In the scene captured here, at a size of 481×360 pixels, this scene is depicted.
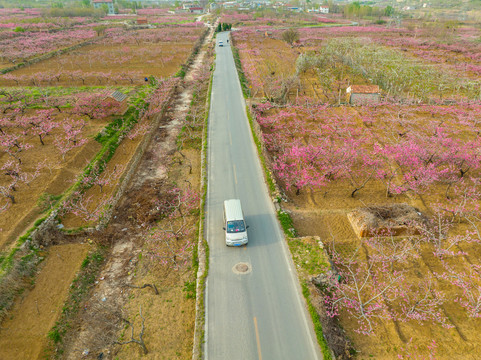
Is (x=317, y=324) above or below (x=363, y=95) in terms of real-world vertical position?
below

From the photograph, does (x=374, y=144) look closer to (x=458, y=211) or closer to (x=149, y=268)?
(x=458, y=211)

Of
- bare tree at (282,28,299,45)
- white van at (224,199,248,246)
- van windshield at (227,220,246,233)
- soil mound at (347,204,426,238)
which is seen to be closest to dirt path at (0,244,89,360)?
white van at (224,199,248,246)

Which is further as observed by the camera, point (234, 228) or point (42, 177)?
point (42, 177)

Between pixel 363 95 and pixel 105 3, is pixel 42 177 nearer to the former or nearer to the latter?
pixel 363 95

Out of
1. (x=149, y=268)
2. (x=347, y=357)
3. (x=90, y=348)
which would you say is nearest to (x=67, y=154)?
(x=149, y=268)

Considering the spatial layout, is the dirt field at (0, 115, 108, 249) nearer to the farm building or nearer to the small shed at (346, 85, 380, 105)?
the small shed at (346, 85, 380, 105)

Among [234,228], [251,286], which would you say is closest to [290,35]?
[234,228]
